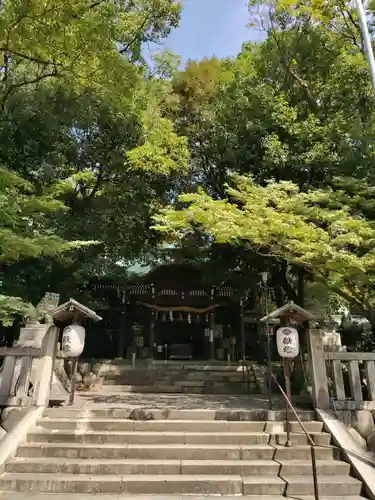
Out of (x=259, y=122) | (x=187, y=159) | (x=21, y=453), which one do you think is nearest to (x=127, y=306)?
(x=187, y=159)

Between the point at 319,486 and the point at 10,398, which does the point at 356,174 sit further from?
the point at 10,398

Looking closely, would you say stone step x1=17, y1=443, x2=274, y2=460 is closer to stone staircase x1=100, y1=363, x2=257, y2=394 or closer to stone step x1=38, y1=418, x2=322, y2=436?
stone step x1=38, y1=418, x2=322, y2=436

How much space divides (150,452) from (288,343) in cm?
352

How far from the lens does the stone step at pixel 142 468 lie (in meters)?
6.44

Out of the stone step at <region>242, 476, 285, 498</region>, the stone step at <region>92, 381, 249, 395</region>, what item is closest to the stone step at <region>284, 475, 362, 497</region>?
the stone step at <region>242, 476, 285, 498</region>

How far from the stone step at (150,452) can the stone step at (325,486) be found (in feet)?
2.39

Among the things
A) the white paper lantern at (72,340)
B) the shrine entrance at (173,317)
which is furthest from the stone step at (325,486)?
the shrine entrance at (173,317)

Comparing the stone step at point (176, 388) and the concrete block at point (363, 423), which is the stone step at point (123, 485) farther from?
the stone step at point (176, 388)

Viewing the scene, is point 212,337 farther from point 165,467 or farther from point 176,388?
point 165,467

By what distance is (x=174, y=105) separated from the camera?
16.5 meters

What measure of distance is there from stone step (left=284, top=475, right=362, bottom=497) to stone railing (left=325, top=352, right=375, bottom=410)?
1.95 meters

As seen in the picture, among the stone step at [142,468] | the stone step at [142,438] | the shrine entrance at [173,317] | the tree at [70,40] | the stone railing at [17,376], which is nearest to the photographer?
the stone step at [142,468]

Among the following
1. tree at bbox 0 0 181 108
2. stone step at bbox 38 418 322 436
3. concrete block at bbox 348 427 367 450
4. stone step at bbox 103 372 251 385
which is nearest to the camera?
tree at bbox 0 0 181 108

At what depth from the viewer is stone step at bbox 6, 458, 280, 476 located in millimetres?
6438
